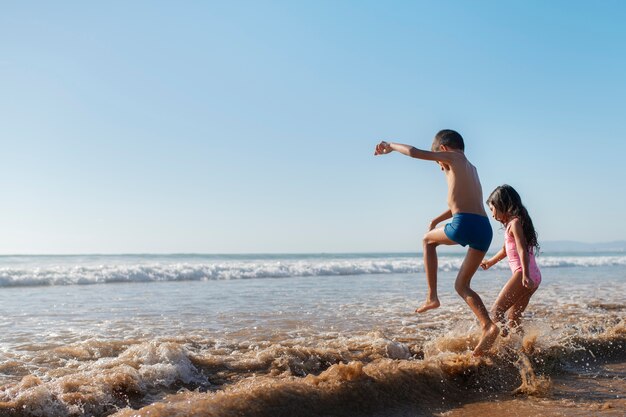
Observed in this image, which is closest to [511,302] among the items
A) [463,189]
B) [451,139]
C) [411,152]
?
[463,189]

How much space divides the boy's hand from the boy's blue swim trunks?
0.82 meters

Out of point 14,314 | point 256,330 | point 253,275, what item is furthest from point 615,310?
point 253,275

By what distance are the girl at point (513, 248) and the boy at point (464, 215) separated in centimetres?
48

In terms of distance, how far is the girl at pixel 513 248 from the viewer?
5016mm

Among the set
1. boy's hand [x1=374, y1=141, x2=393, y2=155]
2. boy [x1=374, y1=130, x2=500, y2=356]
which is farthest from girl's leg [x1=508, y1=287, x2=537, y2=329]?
boy's hand [x1=374, y1=141, x2=393, y2=155]

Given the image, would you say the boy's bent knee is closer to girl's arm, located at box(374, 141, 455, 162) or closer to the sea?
the sea

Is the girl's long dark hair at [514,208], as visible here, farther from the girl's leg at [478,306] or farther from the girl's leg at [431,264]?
the girl's leg at [431,264]

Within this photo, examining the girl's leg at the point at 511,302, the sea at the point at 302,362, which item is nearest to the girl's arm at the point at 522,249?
the girl's leg at the point at 511,302

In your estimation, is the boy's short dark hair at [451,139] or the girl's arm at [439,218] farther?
the girl's arm at [439,218]

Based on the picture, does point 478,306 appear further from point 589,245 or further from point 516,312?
point 589,245

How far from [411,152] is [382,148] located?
35 centimetres

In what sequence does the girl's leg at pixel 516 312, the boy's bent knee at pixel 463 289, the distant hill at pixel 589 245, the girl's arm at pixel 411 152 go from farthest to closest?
1. the distant hill at pixel 589 245
2. the girl's leg at pixel 516 312
3. the boy's bent knee at pixel 463 289
4. the girl's arm at pixel 411 152

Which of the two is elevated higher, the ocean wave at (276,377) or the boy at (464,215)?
the boy at (464,215)

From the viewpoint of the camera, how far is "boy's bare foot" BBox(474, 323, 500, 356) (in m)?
4.61
